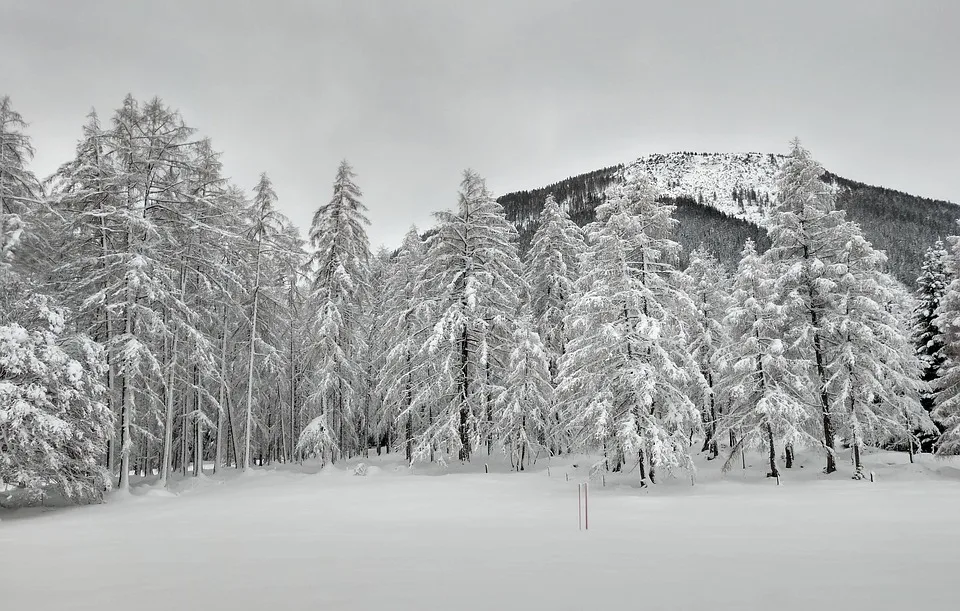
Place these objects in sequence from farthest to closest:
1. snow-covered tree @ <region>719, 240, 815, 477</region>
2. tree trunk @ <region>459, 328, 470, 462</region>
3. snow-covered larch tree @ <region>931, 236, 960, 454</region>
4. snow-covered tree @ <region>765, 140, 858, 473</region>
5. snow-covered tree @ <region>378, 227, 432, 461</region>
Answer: snow-covered tree @ <region>378, 227, 432, 461</region>, tree trunk @ <region>459, 328, 470, 462</region>, snow-covered tree @ <region>765, 140, 858, 473</region>, snow-covered larch tree @ <region>931, 236, 960, 454</region>, snow-covered tree @ <region>719, 240, 815, 477</region>

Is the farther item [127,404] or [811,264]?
[811,264]

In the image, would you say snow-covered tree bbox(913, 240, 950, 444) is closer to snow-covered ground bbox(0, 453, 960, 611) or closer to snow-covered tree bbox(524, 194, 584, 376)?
→ snow-covered ground bbox(0, 453, 960, 611)

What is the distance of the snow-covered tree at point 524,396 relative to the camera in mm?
22188

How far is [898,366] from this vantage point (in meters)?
21.1

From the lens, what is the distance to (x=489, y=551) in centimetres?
898

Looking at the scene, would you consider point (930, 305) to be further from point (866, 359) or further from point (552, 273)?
point (552, 273)

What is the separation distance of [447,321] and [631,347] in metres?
8.38

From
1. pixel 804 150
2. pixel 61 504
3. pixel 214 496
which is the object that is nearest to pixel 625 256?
pixel 804 150

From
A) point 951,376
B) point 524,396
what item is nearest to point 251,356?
point 524,396

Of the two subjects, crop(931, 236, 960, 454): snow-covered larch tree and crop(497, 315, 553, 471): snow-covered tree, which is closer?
crop(931, 236, 960, 454): snow-covered larch tree

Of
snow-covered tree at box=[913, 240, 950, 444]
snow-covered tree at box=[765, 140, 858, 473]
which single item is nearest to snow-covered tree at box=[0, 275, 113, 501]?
snow-covered tree at box=[765, 140, 858, 473]

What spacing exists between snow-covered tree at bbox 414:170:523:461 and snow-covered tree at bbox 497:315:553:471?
94cm

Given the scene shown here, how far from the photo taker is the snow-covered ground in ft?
21.4

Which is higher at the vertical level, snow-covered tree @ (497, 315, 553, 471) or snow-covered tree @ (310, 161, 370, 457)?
snow-covered tree @ (310, 161, 370, 457)
